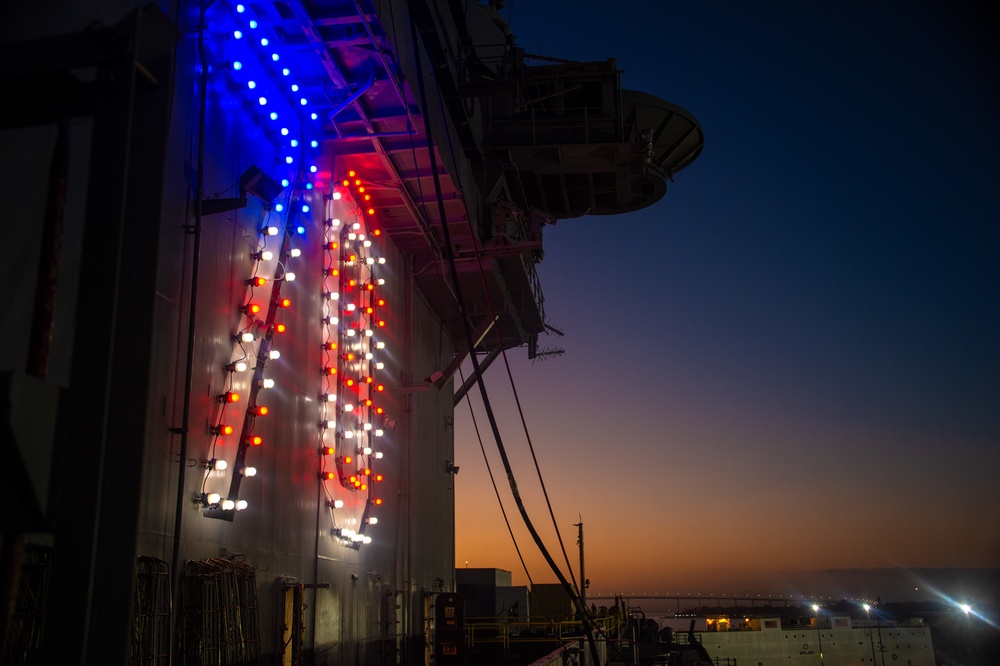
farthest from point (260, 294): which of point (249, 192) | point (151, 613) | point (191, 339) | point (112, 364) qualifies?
point (112, 364)

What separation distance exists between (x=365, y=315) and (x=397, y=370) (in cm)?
295

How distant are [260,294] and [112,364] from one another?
8215mm

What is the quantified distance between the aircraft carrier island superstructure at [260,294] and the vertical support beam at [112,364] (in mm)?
11

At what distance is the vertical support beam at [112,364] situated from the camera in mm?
2846

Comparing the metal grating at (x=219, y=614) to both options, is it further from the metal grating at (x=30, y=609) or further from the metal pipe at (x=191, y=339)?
the metal grating at (x=30, y=609)

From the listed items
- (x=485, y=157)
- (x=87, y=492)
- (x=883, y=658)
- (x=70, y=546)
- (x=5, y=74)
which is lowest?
(x=883, y=658)

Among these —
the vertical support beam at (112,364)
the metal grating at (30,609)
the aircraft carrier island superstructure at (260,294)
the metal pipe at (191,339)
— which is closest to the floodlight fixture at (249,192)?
the aircraft carrier island superstructure at (260,294)

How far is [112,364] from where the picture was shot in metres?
3.05

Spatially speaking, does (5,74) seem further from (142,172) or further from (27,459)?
(27,459)

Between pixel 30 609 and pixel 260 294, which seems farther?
pixel 260 294

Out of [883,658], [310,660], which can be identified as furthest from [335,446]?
[883,658]

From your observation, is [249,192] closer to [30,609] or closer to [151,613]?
[151,613]

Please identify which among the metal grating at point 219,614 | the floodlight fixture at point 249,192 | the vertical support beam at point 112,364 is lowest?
the metal grating at point 219,614

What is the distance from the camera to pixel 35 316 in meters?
2.95
